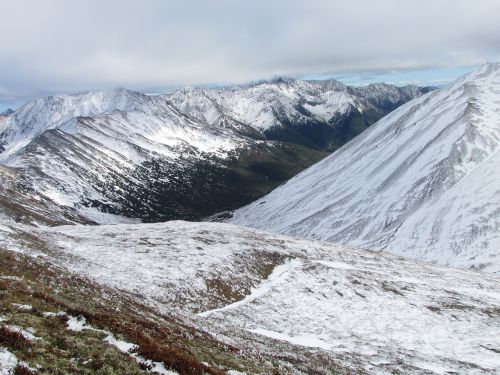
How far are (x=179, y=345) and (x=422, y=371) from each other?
21283 millimetres

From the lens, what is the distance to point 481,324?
161 ft

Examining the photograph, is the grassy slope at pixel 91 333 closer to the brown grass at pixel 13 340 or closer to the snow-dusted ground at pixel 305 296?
the brown grass at pixel 13 340

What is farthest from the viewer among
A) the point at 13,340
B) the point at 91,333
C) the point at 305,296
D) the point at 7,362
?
the point at 305,296

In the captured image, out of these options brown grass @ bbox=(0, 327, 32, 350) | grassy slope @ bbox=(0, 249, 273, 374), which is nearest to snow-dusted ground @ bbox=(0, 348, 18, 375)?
grassy slope @ bbox=(0, 249, 273, 374)

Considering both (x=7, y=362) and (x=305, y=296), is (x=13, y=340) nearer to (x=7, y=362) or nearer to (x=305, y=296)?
(x=7, y=362)

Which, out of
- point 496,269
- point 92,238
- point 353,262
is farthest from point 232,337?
point 496,269

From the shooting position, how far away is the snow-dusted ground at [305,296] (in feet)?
124

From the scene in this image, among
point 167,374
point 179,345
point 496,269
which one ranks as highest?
point 167,374

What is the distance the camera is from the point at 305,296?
5184 cm

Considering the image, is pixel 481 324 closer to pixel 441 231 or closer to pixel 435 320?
pixel 435 320

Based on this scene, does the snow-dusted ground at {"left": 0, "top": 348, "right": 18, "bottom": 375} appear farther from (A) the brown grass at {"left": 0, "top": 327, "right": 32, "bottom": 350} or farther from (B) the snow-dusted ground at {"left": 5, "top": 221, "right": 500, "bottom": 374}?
(B) the snow-dusted ground at {"left": 5, "top": 221, "right": 500, "bottom": 374}

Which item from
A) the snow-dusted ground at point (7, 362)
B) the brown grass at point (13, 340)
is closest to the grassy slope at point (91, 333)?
the brown grass at point (13, 340)

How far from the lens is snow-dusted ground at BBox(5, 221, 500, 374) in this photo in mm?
37781

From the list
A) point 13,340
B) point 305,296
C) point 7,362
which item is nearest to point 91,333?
point 13,340
